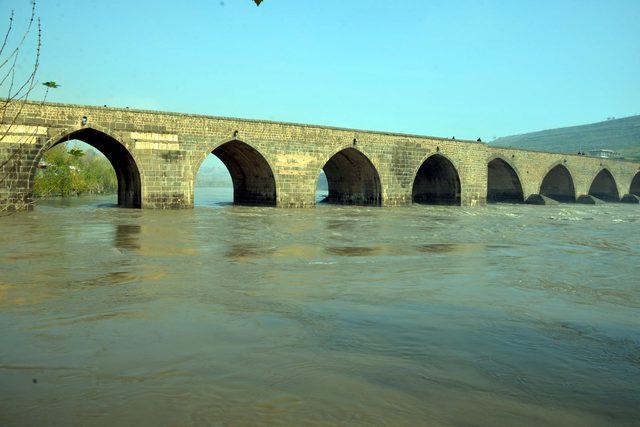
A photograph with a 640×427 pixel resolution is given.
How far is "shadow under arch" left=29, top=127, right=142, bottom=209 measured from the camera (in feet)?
83.3

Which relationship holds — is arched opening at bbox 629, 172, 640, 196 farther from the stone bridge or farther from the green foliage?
the green foliage

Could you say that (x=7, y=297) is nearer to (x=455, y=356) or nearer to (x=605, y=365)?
(x=455, y=356)

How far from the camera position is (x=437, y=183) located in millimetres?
40812

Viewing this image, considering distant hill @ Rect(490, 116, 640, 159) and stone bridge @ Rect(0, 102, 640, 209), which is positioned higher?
distant hill @ Rect(490, 116, 640, 159)

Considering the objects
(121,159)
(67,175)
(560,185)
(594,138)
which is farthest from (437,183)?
(594,138)

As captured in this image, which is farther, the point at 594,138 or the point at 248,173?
the point at 594,138

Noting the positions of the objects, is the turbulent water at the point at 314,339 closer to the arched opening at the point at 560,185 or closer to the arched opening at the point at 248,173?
the arched opening at the point at 248,173

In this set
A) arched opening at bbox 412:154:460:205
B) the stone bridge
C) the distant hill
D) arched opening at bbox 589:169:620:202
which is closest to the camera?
the stone bridge

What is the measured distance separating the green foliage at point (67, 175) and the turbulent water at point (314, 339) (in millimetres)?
27386

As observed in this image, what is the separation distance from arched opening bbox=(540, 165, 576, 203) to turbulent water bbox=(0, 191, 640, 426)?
4207 cm

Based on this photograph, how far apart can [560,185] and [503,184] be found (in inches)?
360

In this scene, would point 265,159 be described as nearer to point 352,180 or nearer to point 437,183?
point 352,180

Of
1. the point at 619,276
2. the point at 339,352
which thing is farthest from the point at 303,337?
the point at 619,276

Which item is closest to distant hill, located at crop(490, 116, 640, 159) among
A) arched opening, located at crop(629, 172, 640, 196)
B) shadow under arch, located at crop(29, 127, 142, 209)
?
arched opening, located at crop(629, 172, 640, 196)
